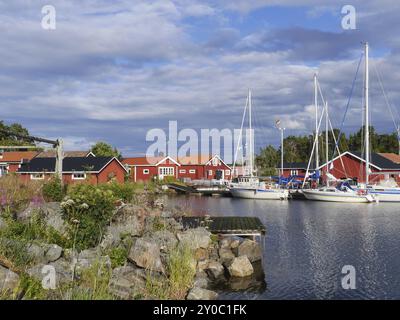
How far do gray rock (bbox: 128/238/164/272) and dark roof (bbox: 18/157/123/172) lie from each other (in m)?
41.4

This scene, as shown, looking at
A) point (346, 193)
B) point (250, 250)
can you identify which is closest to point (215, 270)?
point (250, 250)

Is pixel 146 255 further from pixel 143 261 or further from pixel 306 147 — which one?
pixel 306 147

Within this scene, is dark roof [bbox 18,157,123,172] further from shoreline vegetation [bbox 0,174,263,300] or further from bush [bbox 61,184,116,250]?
bush [bbox 61,184,116,250]

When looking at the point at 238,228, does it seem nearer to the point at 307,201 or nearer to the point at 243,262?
the point at 243,262

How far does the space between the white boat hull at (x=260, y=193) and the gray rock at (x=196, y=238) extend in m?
34.7

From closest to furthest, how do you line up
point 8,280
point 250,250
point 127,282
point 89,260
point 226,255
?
point 8,280, point 127,282, point 89,260, point 226,255, point 250,250

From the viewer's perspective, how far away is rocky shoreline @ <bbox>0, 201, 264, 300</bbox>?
1121cm

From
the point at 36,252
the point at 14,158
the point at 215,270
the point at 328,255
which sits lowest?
the point at 328,255

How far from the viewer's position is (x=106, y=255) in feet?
45.2

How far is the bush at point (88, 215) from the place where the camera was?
1492 cm

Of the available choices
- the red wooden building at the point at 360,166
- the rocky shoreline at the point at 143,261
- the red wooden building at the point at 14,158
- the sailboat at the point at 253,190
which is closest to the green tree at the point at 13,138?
the red wooden building at the point at 14,158

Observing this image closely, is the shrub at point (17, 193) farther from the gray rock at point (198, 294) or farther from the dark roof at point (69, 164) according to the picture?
the dark roof at point (69, 164)

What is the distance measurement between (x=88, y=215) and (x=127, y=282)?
160 inches

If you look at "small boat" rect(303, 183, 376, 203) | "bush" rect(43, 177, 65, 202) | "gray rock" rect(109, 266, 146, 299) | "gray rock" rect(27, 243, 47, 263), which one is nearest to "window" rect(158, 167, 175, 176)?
"small boat" rect(303, 183, 376, 203)
